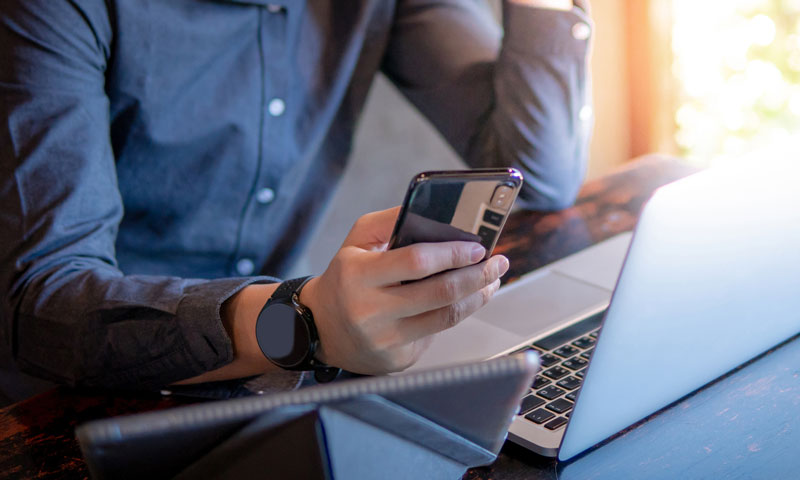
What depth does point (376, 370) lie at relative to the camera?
661 mm

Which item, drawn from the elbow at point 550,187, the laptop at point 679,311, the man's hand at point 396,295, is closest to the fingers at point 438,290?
the man's hand at point 396,295

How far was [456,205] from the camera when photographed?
590 millimetres

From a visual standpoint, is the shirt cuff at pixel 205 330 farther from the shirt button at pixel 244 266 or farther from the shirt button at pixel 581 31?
the shirt button at pixel 581 31

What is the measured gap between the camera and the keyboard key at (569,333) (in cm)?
76

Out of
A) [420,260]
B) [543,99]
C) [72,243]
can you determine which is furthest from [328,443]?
[543,99]

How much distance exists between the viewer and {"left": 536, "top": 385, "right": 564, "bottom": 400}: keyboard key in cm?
65

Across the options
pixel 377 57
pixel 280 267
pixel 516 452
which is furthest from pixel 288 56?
pixel 516 452

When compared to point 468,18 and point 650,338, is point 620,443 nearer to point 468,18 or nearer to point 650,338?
point 650,338

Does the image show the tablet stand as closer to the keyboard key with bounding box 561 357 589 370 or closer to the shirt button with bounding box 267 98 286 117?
the keyboard key with bounding box 561 357 589 370

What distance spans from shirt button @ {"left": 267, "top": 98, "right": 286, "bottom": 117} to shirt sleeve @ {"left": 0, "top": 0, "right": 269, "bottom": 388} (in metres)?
0.27

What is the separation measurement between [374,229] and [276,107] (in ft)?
1.70

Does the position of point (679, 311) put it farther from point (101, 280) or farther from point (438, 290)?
→ point (101, 280)

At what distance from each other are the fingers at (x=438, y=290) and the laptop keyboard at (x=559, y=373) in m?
0.11

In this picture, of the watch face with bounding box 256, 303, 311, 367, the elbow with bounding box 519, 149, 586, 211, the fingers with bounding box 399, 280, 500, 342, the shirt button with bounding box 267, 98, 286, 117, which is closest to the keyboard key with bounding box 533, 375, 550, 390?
the fingers with bounding box 399, 280, 500, 342
